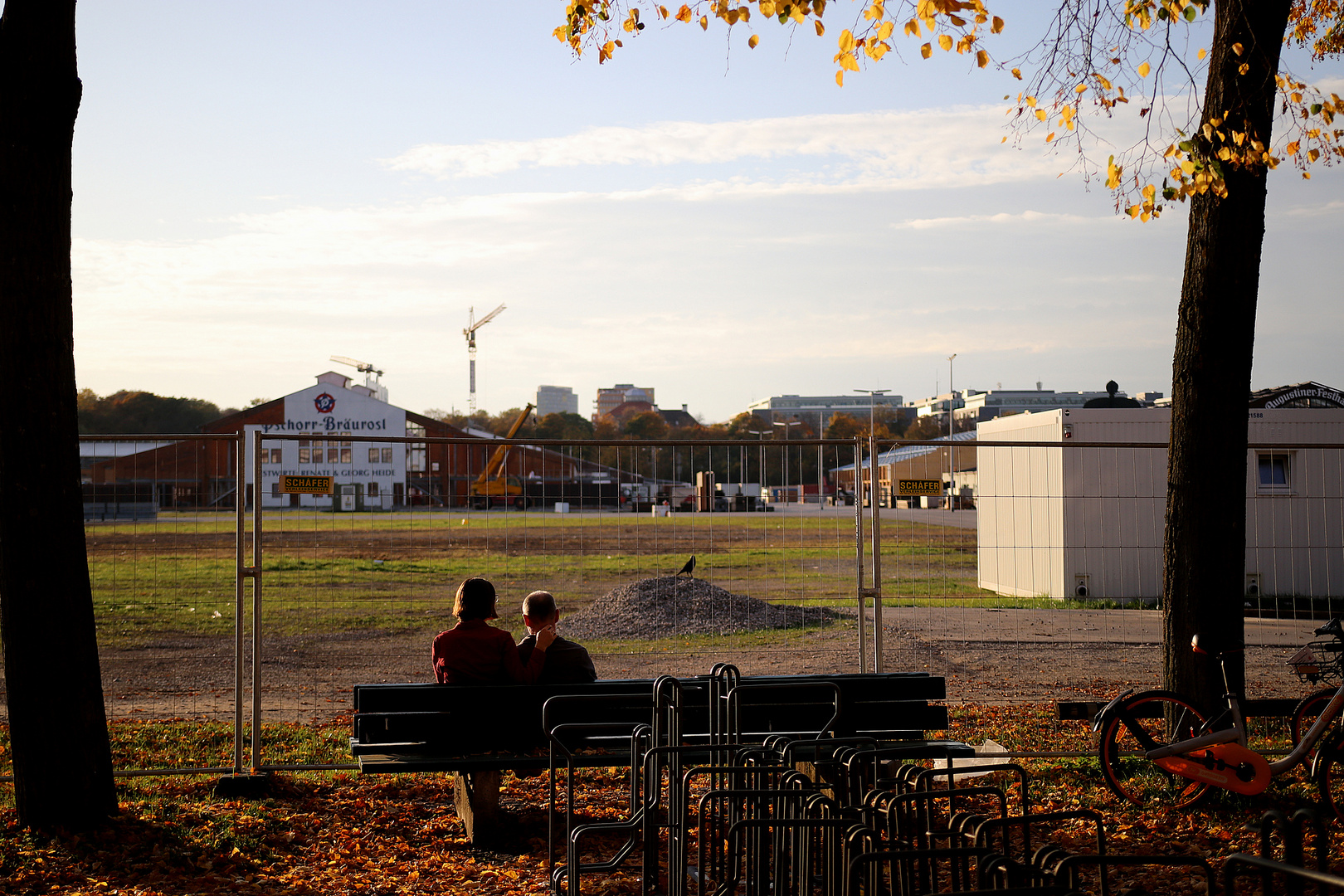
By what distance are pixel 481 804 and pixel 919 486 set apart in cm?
430

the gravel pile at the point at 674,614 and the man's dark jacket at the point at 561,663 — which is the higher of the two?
the man's dark jacket at the point at 561,663

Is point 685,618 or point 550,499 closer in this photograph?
point 550,499

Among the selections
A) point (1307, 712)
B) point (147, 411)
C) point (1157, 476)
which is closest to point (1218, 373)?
point (1307, 712)

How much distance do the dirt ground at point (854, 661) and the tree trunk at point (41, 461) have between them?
4.35 meters

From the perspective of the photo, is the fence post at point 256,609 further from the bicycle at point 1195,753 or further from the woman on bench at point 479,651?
the bicycle at point 1195,753

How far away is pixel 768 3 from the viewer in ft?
18.8

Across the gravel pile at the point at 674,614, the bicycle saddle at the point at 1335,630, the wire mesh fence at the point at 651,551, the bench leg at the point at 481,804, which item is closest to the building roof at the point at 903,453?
the wire mesh fence at the point at 651,551

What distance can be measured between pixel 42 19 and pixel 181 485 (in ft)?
12.3

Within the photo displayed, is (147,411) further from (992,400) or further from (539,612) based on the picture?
(992,400)

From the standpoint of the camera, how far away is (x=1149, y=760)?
264 inches

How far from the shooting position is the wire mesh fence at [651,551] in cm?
855

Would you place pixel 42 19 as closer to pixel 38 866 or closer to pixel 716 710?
pixel 38 866

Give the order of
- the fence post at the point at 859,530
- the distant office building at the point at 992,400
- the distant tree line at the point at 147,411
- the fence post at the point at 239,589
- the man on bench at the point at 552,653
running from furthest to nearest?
the distant office building at the point at 992,400 < the distant tree line at the point at 147,411 < the fence post at the point at 859,530 < the fence post at the point at 239,589 < the man on bench at the point at 552,653

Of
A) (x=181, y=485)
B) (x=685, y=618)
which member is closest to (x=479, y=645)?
(x=181, y=485)
